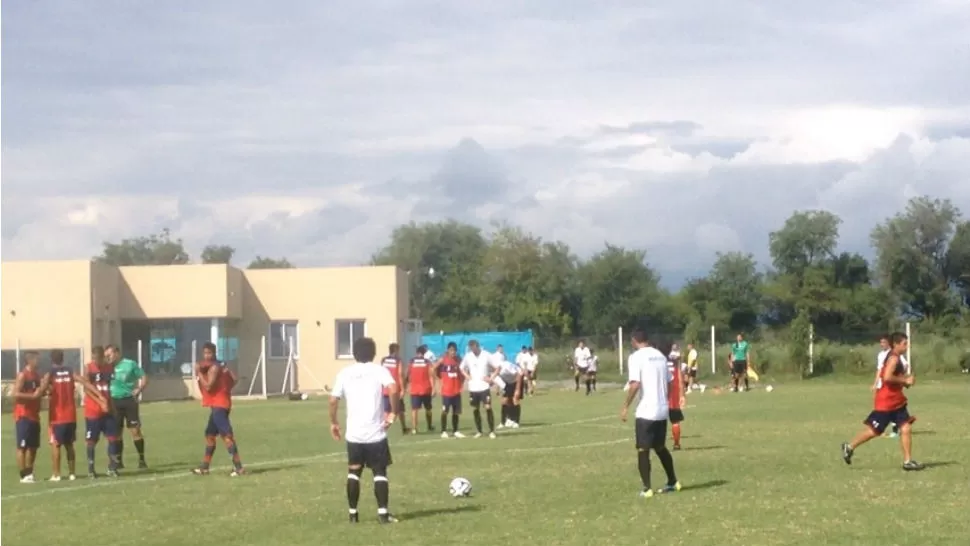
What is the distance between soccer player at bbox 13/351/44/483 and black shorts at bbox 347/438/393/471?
8.36m

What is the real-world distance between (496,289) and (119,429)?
79802mm

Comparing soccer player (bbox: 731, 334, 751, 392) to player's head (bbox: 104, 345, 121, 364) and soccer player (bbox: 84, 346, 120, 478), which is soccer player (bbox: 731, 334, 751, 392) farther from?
soccer player (bbox: 84, 346, 120, 478)

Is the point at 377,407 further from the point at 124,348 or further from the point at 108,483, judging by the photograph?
the point at 124,348

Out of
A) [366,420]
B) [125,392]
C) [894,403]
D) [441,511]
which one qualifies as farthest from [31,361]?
[894,403]

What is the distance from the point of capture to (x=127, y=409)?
76.7ft

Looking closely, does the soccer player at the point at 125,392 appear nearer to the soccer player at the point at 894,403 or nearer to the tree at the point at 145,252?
the soccer player at the point at 894,403

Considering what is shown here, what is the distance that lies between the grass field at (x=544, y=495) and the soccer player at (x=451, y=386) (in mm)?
739

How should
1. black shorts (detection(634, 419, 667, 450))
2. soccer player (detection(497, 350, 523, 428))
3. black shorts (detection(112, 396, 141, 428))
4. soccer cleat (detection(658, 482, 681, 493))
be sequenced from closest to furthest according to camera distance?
black shorts (detection(634, 419, 667, 450))
soccer cleat (detection(658, 482, 681, 493))
black shorts (detection(112, 396, 141, 428))
soccer player (detection(497, 350, 523, 428))

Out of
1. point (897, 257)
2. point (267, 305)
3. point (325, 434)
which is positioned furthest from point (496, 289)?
point (325, 434)

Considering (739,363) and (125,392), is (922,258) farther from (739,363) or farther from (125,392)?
(125,392)

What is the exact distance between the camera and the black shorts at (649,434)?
16719 millimetres

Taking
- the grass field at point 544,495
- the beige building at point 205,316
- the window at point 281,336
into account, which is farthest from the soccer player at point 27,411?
the window at point 281,336

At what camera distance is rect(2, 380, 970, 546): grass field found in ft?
46.1

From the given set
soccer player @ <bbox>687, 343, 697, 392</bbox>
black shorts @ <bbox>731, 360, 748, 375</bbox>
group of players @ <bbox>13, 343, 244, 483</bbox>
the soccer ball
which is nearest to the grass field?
the soccer ball
